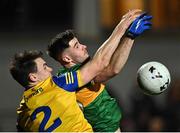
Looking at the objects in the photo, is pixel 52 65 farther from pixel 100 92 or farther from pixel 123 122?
pixel 100 92

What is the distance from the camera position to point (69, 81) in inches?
273

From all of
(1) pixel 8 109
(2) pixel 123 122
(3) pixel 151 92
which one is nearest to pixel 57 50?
(3) pixel 151 92

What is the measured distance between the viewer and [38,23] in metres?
13.4

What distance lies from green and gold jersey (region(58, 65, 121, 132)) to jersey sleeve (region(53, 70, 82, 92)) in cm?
40

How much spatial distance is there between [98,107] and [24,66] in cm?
90

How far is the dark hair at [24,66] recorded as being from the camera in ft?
23.4

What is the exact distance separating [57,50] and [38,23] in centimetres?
606

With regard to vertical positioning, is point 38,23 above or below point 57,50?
below

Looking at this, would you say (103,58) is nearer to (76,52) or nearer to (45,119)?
(76,52)

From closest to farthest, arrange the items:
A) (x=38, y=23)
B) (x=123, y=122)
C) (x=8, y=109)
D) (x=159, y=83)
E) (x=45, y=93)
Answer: (x=45, y=93), (x=159, y=83), (x=123, y=122), (x=8, y=109), (x=38, y=23)

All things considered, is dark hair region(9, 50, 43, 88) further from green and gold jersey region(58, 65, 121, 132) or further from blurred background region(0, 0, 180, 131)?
blurred background region(0, 0, 180, 131)

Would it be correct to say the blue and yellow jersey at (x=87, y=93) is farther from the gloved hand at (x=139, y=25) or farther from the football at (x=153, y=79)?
the gloved hand at (x=139, y=25)

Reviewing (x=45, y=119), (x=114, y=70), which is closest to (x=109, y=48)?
(x=114, y=70)

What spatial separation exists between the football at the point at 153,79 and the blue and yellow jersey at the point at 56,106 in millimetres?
815
